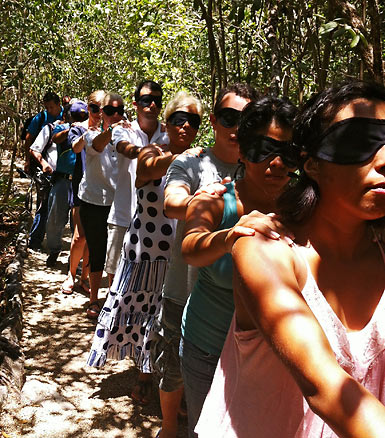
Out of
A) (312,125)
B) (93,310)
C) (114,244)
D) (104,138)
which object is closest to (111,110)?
(104,138)

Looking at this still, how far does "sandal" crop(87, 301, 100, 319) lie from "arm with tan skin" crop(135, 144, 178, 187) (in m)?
2.25

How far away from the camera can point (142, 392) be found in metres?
4.27

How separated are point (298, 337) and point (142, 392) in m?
3.21

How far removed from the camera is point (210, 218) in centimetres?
229

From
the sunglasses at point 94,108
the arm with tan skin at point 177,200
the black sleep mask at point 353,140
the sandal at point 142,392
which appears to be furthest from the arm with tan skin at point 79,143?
the black sleep mask at point 353,140

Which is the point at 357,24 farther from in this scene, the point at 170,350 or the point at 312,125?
the point at 170,350

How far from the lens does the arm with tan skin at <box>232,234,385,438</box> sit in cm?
116

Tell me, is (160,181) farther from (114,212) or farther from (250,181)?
(250,181)

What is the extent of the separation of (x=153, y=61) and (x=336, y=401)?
34.1ft

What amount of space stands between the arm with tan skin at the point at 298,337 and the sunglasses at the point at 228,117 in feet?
5.41

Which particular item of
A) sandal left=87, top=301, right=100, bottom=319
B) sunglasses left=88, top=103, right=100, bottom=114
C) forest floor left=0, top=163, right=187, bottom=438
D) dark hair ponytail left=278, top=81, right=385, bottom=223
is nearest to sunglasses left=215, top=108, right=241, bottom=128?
dark hair ponytail left=278, top=81, right=385, bottom=223

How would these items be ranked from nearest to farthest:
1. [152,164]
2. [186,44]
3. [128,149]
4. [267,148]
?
[267,148], [152,164], [128,149], [186,44]

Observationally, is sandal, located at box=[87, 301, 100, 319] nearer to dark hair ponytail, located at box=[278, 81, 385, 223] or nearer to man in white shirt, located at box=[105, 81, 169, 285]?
man in white shirt, located at box=[105, 81, 169, 285]

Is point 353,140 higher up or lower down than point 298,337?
higher up
